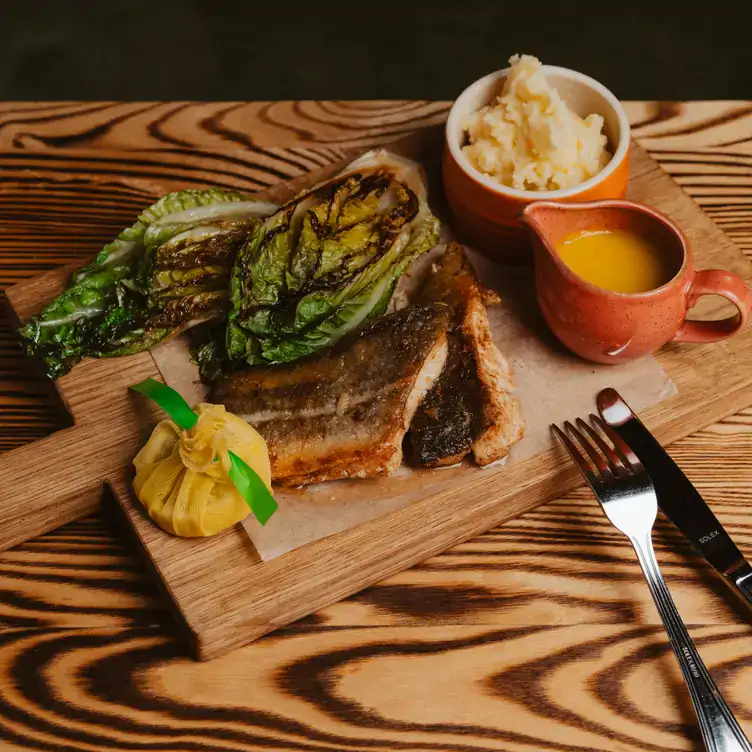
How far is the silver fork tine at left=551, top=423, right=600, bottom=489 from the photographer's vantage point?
3.12 metres

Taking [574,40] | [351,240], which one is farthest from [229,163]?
[574,40]

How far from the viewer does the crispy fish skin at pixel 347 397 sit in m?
3.09

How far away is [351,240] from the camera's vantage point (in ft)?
11.5

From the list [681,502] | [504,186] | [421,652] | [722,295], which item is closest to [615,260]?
[722,295]

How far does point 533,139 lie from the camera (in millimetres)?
3430

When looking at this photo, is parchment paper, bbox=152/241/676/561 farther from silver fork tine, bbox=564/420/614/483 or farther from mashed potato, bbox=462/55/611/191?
mashed potato, bbox=462/55/611/191

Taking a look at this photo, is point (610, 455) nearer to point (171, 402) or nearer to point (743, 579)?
point (743, 579)

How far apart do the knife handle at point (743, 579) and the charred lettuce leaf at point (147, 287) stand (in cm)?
196

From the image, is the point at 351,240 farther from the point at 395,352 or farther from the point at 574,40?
the point at 574,40

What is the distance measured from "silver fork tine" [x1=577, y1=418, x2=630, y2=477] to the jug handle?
0.49 m

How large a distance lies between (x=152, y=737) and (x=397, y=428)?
1.21 meters

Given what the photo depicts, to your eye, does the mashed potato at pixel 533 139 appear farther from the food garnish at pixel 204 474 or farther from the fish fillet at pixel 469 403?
the food garnish at pixel 204 474

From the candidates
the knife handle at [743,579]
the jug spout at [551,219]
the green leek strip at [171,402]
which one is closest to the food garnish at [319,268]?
the green leek strip at [171,402]

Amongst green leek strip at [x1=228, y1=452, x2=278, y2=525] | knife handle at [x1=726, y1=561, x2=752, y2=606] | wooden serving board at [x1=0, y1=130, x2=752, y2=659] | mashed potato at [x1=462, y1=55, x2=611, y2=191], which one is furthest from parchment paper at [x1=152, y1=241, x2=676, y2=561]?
knife handle at [x1=726, y1=561, x2=752, y2=606]
